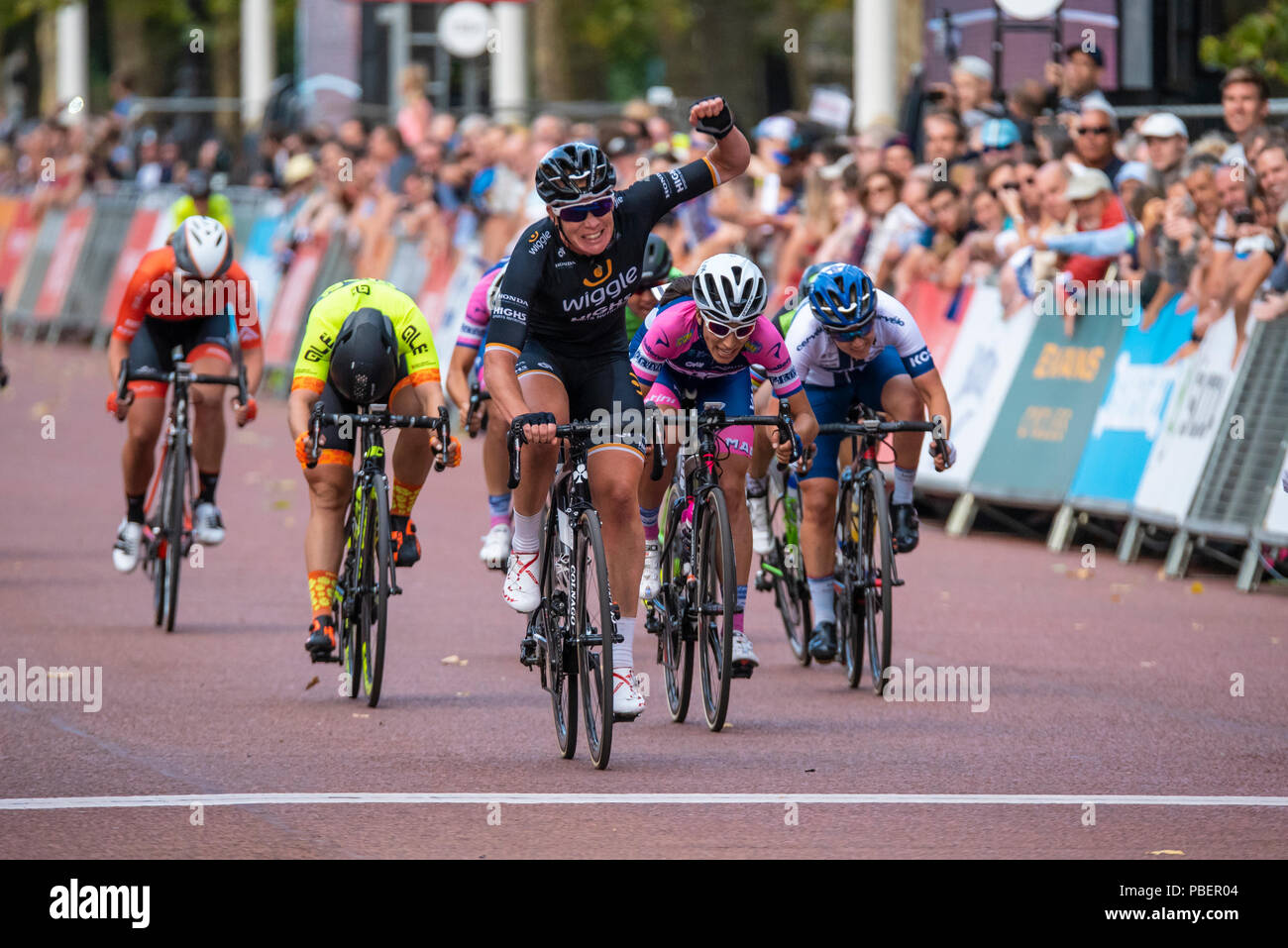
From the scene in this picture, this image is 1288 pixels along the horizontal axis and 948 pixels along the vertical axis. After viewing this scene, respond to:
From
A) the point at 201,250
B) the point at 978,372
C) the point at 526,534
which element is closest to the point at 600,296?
the point at 526,534

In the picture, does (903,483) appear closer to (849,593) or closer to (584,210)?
(849,593)

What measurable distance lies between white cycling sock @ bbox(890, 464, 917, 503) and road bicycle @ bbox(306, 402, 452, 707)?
2.29 m

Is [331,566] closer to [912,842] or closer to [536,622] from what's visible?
[536,622]

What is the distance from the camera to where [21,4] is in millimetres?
46344

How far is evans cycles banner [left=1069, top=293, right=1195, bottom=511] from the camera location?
13.8 meters

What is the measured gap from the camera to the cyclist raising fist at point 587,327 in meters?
8.20

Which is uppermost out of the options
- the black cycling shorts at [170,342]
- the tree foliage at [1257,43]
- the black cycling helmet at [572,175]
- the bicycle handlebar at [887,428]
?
the tree foliage at [1257,43]

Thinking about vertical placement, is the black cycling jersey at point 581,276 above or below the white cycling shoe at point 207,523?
above

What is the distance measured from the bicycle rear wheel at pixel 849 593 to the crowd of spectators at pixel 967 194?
3.72 meters

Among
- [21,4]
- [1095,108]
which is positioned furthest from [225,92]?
[1095,108]

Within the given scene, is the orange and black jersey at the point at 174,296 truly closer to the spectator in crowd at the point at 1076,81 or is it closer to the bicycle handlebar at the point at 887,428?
the bicycle handlebar at the point at 887,428

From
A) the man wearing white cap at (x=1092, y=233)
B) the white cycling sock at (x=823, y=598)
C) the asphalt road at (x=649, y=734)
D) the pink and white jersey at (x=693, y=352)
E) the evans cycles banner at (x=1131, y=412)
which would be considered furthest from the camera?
the man wearing white cap at (x=1092, y=233)

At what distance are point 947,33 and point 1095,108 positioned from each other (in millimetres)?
4435

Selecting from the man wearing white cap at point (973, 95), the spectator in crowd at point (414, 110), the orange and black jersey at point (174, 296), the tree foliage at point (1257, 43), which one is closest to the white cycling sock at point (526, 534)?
the orange and black jersey at point (174, 296)
